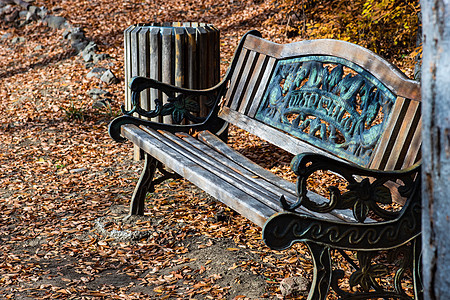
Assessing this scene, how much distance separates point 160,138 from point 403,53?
205 inches

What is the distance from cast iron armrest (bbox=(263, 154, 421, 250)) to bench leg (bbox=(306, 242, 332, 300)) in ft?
0.12

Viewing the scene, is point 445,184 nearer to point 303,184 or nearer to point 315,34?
point 303,184

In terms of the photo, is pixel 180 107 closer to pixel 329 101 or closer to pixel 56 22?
pixel 329 101

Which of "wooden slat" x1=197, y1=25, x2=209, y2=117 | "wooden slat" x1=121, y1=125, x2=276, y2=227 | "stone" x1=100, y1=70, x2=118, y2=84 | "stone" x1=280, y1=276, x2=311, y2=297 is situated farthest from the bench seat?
"stone" x1=100, y1=70, x2=118, y2=84

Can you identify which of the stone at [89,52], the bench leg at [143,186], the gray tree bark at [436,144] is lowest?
the stone at [89,52]

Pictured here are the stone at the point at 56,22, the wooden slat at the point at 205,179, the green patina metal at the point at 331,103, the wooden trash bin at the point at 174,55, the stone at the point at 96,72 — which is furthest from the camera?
the stone at the point at 56,22

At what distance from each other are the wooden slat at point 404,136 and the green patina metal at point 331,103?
0.13 meters

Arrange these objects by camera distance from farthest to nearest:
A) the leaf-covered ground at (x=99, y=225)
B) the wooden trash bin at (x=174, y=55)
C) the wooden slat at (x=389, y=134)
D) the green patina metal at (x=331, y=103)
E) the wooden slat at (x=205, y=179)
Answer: the wooden trash bin at (x=174, y=55) < the leaf-covered ground at (x=99, y=225) < the green patina metal at (x=331, y=103) < the wooden slat at (x=389, y=134) < the wooden slat at (x=205, y=179)

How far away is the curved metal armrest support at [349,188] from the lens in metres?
2.41

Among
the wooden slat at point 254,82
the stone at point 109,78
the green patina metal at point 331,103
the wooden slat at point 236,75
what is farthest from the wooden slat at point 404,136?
the stone at point 109,78

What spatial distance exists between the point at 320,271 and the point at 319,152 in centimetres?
102

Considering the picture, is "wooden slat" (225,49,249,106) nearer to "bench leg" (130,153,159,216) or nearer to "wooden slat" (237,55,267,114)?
"wooden slat" (237,55,267,114)

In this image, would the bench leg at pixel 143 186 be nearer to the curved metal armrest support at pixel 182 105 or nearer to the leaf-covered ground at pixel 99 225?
the leaf-covered ground at pixel 99 225

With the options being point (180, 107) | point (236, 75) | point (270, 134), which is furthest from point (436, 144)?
point (180, 107)
